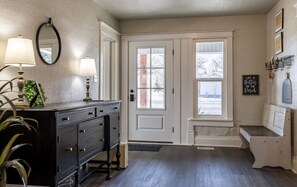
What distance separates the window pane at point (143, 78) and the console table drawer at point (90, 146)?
2422mm

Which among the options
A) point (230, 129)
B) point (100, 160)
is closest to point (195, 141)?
point (230, 129)

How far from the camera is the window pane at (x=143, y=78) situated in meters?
5.64

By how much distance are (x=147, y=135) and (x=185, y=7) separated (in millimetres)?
2507

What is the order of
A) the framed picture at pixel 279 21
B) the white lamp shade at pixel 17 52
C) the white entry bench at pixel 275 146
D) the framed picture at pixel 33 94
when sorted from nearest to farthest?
1. the white lamp shade at pixel 17 52
2. the framed picture at pixel 33 94
3. the white entry bench at pixel 275 146
4. the framed picture at pixel 279 21

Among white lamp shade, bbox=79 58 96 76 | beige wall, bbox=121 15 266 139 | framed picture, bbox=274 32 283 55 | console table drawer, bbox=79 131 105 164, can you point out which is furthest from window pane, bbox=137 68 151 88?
console table drawer, bbox=79 131 105 164

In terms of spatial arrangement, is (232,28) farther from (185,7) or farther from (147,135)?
(147,135)

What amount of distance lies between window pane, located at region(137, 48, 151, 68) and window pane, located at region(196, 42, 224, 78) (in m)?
0.97

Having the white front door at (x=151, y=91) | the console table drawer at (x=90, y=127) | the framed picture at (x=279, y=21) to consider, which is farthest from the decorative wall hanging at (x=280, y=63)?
the console table drawer at (x=90, y=127)

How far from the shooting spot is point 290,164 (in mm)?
3900

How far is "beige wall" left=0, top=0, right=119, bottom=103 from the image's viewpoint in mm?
2611

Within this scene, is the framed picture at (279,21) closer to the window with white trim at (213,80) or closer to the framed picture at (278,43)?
the framed picture at (278,43)

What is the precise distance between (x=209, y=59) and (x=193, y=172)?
2.48 metres

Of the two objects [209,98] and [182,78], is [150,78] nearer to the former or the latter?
[182,78]

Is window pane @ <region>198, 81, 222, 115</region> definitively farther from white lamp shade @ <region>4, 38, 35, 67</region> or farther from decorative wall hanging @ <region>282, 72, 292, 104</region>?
white lamp shade @ <region>4, 38, 35, 67</region>
